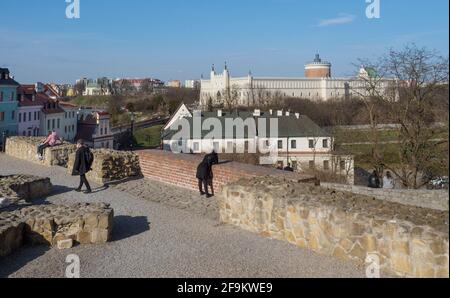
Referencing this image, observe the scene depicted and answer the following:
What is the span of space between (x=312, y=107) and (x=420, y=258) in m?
79.3

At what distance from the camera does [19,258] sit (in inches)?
284

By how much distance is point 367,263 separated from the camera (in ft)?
21.6

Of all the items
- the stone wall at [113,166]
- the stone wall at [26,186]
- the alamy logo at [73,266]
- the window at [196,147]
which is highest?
the window at [196,147]

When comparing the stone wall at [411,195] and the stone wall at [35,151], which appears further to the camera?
the stone wall at [35,151]

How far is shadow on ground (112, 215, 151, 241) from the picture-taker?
28.2 feet

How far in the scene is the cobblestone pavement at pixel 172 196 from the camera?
1072 cm

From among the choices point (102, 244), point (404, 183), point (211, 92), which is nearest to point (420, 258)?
point (102, 244)

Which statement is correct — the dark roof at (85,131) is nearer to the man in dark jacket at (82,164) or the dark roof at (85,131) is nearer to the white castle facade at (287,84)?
the man in dark jacket at (82,164)

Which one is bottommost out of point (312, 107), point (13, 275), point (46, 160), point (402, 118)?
point (13, 275)

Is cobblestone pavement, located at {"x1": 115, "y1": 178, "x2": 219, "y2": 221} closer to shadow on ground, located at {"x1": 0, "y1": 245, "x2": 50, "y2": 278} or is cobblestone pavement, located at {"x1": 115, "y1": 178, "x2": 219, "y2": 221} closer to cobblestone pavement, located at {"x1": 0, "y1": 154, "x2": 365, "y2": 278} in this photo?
cobblestone pavement, located at {"x1": 0, "y1": 154, "x2": 365, "y2": 278}

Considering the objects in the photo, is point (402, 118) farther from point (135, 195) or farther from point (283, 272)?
point (283, 272)

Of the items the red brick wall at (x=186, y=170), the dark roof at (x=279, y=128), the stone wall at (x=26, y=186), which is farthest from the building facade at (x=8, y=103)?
the stone wall at (x=26, y=186)

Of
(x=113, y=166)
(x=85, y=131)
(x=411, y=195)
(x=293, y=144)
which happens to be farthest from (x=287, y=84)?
(x=113, y=166)

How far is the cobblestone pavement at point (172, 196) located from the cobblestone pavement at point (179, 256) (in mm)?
732
